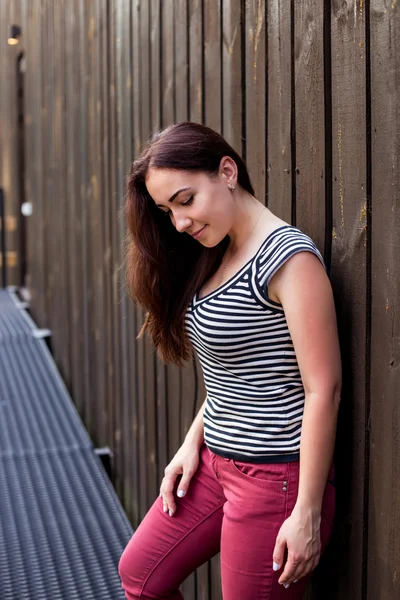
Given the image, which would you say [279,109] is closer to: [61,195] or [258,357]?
[258,357]

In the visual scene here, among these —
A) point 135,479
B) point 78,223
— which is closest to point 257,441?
point 135,479

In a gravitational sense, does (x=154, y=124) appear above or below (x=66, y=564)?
above

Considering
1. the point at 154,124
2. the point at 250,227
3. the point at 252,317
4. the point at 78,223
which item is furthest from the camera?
the point at 78,223

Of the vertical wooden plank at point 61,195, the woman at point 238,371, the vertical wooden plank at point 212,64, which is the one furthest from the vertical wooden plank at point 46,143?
the woman at point 238,371

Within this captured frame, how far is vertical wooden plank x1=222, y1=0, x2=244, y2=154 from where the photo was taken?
243 cm

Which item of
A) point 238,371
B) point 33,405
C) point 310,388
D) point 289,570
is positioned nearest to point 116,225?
point 33,405

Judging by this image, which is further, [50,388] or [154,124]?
[50,388]

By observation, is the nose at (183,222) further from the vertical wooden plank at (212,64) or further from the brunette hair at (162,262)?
the vertical wooden plank at (212,64)

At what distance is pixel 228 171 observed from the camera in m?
1.85

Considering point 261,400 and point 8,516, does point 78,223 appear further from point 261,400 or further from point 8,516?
point 261,400

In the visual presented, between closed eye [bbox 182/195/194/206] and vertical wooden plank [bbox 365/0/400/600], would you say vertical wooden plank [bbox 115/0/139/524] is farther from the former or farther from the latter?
vertical wooden plank [bbox 365/0/400/600]

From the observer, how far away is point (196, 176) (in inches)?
71.2

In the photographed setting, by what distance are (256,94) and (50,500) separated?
2.45 meters

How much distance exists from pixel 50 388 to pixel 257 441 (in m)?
3.73
